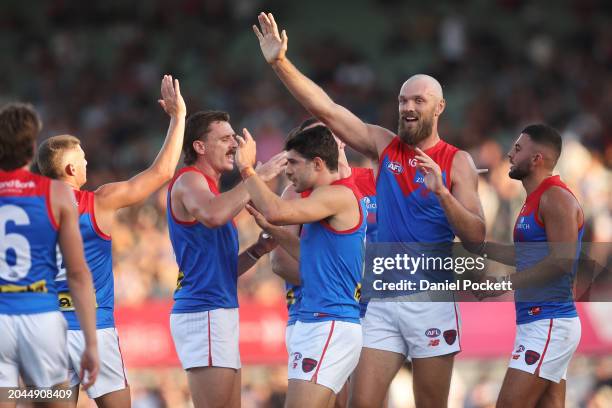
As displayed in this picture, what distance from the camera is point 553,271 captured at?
848cm

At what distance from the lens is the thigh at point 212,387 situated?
802 centimetres

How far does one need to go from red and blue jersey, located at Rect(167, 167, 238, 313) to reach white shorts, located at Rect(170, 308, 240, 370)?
6 centimetres

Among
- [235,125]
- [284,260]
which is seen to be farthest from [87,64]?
[284,260]

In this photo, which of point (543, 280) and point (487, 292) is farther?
point (487, 292)

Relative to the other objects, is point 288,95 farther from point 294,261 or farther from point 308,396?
point 308,396

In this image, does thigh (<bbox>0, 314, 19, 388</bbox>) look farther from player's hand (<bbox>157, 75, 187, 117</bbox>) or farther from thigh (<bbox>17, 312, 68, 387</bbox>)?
player's hand (<bbox>157, 75, 187, 117</bbox>)

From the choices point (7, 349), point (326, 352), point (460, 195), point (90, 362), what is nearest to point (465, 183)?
point (460, 195)

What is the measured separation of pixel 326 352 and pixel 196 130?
2.21 metres

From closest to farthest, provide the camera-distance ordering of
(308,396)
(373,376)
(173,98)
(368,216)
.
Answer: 1. (308,396)
2. (373,376)
3. (173,98)
4. (368,216)

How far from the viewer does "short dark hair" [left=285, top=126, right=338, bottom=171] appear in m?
7.60

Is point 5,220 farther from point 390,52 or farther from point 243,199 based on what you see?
point 390,52

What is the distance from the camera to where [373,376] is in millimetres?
8008

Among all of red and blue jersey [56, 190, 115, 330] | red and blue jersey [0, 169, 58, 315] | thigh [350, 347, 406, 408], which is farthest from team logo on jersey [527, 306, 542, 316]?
red and blue jersey [0, 169, 58, 315]

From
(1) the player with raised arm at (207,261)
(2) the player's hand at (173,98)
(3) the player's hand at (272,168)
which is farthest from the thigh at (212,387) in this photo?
(2) the player's hand at (173,98)
